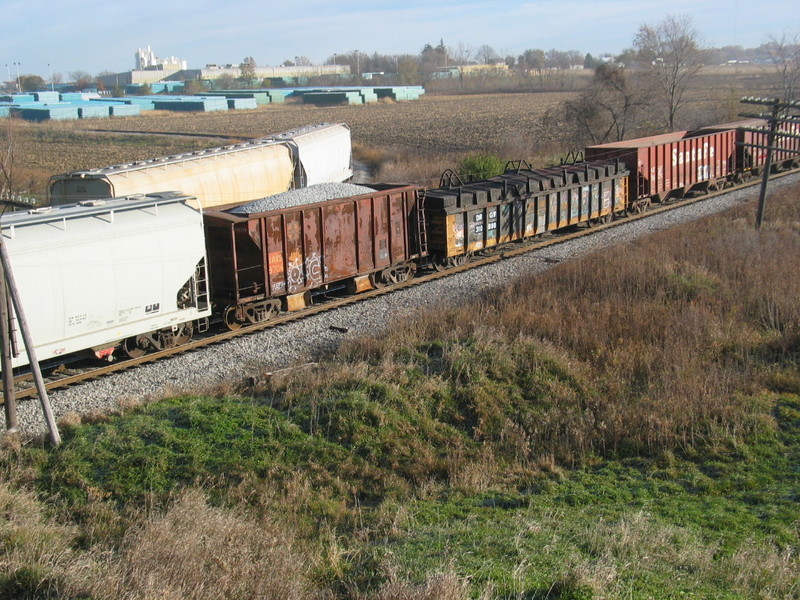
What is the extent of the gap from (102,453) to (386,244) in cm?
1038

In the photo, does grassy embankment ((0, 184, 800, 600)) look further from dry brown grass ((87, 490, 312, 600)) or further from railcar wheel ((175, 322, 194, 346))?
railcar wheel ((175, 322, 194, 346))

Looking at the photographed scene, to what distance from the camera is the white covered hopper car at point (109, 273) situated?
41.1ft

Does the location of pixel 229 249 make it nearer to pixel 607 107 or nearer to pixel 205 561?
pixel 205 561

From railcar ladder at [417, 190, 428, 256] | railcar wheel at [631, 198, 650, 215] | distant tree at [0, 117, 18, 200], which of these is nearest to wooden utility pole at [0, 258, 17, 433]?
railcar ladder at [417, 190, 428, 256]

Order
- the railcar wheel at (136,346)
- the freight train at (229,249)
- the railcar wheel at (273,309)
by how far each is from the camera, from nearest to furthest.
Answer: the freight train at (229,249)
the railcar wheel at (136,346)
the railcar wheel at (273,309)

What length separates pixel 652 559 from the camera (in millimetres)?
7102

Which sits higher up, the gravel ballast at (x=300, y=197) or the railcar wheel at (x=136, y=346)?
the gravel ballast at (x=300, y=197)

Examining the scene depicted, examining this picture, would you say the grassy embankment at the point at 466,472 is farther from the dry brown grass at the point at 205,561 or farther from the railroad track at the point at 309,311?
the railroad track at the point at 309,311

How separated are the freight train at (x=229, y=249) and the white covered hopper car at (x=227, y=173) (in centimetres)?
130

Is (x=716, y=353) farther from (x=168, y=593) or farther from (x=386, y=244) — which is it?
(x=168, y=593)

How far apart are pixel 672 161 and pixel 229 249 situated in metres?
20.6

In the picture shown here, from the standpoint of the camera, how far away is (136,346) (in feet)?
48.3

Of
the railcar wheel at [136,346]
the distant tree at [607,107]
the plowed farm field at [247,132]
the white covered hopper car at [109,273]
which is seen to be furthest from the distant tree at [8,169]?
the distant tree at [607,107]

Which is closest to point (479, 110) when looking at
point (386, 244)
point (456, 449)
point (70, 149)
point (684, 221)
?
point (70, 149)
